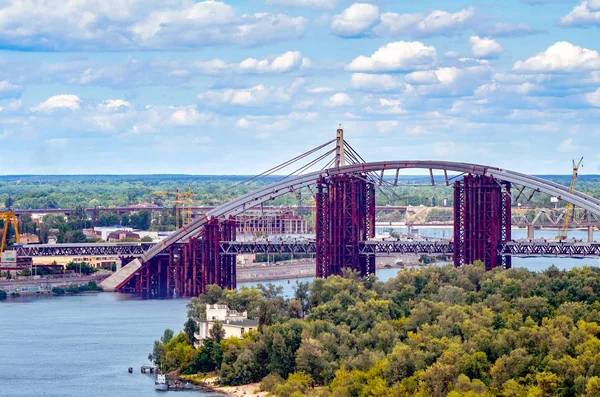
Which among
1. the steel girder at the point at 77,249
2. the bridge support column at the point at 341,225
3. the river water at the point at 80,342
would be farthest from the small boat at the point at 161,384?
the steel girder at the point at 77,249

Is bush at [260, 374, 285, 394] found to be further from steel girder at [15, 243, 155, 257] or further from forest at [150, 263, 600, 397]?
steel girder at [15, 243, 155, 257]

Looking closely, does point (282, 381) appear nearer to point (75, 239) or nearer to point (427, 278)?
point (427, 278)

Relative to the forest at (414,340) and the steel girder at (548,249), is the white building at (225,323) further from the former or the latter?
the steel girder at (548,249)

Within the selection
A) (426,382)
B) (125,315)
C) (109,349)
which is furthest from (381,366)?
(125,315)

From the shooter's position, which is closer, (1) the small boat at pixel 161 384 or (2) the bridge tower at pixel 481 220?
(1) the small boat at pixel 161 384

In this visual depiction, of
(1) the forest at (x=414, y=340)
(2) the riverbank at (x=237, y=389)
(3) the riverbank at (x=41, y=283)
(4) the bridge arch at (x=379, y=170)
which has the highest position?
(4) the bridge arch at (x=379, y=170)

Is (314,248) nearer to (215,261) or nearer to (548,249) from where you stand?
(215,261)
